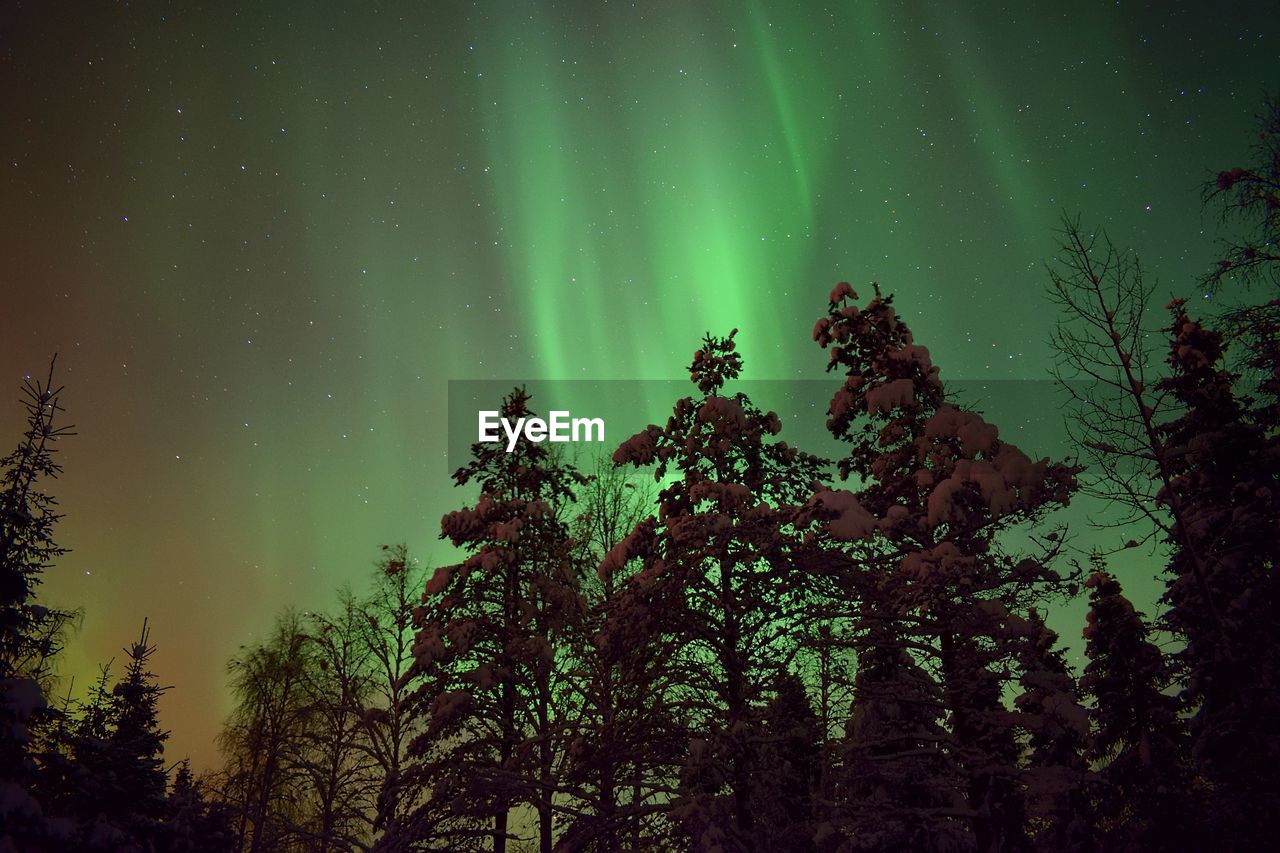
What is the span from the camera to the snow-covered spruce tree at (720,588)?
36.6 ft

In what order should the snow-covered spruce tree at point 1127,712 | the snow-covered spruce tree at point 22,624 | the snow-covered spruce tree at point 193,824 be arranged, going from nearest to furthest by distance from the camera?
the snow-covered spruce tree at point 22,624, the snow-covered spruce tree at point 193,824, the snow-covered spruce tree at point 1127,712

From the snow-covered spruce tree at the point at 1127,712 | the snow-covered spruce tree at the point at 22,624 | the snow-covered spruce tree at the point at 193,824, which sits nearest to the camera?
the snow-covered spruce tree at the point at 22,624

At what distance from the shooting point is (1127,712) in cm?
1903

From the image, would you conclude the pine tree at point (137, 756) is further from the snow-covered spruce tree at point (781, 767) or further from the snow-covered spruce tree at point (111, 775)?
the snow-covered spruce tree at point (781, 767)

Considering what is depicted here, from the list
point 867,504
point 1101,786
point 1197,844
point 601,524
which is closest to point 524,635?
point 601,524

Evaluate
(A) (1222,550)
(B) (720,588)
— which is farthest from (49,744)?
(A) (1222,550)

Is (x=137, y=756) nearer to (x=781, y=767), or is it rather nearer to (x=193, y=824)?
(x=193, y=824)

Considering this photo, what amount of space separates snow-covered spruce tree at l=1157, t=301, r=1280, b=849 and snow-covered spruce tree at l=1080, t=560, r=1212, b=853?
1613mm

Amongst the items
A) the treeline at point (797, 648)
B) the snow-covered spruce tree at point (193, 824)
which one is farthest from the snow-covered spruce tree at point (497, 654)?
the snow-covered spruce tree at point (193, 824)

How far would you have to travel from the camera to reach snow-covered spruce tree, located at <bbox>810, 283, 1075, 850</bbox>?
399 inches

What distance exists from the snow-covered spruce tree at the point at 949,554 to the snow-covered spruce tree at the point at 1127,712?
9037 mm

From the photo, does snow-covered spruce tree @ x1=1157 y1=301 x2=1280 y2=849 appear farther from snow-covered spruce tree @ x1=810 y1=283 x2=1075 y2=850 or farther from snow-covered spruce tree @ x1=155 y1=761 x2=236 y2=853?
snow-covered spruce tree @ x1=155 y1=761 x2=236 y2=853

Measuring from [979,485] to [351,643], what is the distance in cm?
2088

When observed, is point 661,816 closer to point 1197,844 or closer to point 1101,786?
point 1101,786
